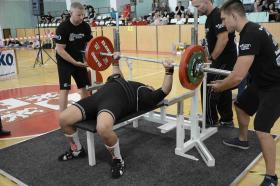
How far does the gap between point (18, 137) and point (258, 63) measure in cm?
264

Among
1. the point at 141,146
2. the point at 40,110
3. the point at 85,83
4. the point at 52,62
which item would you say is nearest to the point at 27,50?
the point at 52,62

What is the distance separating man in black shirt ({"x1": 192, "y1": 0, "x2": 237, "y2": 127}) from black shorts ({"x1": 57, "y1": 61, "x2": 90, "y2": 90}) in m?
1.48

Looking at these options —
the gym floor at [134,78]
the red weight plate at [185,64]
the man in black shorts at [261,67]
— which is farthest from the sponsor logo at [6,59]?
the man in black shorts at [261,67]

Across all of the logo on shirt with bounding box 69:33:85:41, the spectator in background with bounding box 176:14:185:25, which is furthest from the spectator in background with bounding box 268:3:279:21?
the logo on shirt with bounding box 69:33:85:41

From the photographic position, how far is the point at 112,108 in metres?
2.42

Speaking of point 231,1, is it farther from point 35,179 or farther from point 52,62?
point 52,62

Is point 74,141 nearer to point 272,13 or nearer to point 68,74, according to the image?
point 68,74

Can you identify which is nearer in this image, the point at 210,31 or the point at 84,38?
the point at 210,31

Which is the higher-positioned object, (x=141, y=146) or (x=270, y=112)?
(x=270, y=112)

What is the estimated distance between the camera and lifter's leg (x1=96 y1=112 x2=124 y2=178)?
227 centimetres

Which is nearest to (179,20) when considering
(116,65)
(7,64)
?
(7,64)

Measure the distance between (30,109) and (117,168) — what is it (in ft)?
7.99

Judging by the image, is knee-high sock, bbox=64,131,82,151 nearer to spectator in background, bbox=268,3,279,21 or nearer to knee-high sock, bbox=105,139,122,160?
knee-high sock, bbox=105,139,122,160

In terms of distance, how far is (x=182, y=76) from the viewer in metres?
2.32
